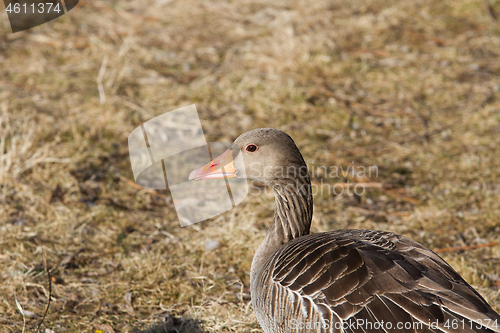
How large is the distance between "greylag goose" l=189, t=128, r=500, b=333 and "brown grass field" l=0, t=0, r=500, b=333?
2.79 feet

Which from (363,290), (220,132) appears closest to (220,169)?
(363,290)

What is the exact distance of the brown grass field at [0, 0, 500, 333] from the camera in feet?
13.5

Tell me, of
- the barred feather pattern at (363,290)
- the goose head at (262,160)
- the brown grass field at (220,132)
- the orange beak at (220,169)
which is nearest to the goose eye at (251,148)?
the goose head at (262,160)

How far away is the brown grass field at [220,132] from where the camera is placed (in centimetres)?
410

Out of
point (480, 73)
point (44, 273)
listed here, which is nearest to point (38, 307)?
point (44, 273)

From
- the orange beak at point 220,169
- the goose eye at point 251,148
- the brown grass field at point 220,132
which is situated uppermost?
the goose eye at point 251,148

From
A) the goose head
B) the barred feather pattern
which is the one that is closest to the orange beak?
the goose head

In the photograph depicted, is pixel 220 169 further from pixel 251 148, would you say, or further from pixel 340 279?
pixel 340 279

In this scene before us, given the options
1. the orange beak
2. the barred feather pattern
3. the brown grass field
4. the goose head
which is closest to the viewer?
the barred feather pattern

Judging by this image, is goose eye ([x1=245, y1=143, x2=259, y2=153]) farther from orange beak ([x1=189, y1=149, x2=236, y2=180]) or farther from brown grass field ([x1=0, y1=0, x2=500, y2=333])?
brown grass field ([x1=0, y1=0, x2=500, y2=333])

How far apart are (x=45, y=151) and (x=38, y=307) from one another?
206cm

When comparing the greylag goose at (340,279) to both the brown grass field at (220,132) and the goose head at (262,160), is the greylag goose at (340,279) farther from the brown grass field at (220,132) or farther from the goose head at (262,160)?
the brown grass field at (220,132)

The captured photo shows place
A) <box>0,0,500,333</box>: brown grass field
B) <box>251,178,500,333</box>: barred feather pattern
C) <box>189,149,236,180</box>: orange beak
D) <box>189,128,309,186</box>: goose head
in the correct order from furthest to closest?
<box>0,0,500,333</box>: brown grass field, <box>189,149,236,180</box>: orange beak, <box>189,128,309,186</box>: goose head, <box>251,178,500,333</box>: barred feather pattern

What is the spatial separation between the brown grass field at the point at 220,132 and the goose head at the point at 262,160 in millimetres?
1093
